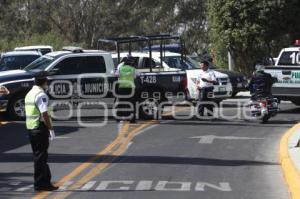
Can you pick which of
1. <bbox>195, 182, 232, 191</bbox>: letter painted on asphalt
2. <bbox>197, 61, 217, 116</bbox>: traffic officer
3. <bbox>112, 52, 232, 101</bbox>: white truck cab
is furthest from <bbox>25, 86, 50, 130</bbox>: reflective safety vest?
<bbox>112, 52, 232, 101</bbox>: white truck cab

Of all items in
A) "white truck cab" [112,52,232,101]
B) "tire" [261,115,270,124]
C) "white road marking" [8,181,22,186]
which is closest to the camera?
"white road marking" [8,181,22,186]

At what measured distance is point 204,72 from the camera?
2041cm

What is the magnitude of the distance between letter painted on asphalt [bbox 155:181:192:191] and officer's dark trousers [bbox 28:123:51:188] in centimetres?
162

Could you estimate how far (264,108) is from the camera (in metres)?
19.1

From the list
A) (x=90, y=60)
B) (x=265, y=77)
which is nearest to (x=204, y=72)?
(x=265, y=77)

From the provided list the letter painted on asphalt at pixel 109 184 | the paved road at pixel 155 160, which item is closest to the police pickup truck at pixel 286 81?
the paved road at pixel 155 160

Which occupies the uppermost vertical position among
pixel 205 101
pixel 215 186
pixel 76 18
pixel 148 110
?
pixel 76 18

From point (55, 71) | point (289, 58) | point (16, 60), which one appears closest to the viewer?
point (55, 71)

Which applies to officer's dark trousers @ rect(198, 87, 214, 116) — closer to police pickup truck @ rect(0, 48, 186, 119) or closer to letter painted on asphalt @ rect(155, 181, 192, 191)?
police pickup truck @ rect(0, 48, 186, 119)

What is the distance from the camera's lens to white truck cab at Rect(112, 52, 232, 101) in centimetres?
2267

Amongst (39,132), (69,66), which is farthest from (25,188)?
(69,66)

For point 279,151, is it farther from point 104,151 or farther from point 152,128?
point 152,128

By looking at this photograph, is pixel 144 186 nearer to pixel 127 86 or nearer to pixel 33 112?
pixel 33 112

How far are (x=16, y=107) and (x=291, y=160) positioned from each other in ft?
31.8
